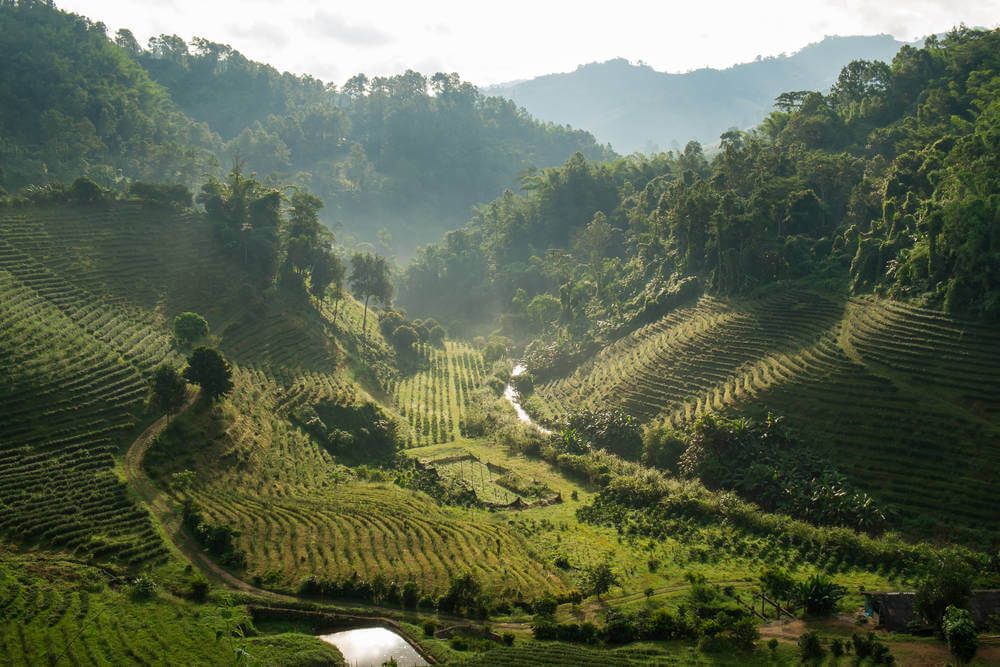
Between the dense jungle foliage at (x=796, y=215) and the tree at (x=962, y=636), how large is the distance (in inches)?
775

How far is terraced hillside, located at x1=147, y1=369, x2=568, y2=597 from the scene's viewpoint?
26484 mm

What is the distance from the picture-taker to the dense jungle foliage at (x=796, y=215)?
37656 millimetres

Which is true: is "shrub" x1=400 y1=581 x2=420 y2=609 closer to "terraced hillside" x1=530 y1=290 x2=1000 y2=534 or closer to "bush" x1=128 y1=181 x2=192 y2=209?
"terraced hillside" x1=530 y1=290 x2=1000 y2=534

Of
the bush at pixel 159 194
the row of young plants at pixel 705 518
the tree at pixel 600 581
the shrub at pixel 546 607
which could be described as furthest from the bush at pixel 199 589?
the bush at pixel 159 194

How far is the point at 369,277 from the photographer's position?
2547 inches

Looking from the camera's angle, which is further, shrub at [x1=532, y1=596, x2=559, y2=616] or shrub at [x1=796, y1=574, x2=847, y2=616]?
shrub at [x1=532, y1=596, x2=559, y2=616]

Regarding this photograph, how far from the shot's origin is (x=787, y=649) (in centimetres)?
2084

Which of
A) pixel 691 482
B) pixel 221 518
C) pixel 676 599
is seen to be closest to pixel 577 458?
pixel 691 482

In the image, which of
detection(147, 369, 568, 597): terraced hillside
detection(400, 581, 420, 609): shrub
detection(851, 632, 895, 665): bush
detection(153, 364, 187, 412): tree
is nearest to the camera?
detection(851, 632, 895, 665): bush

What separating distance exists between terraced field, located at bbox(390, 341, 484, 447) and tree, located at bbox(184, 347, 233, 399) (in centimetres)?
1354

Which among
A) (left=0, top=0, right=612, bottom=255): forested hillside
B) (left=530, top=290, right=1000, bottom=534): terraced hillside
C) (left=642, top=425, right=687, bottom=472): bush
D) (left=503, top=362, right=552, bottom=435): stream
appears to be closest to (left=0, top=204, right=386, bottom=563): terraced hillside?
(left=503, top=362, right=552, bottom=435): stream

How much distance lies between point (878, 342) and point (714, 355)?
991 centimetres

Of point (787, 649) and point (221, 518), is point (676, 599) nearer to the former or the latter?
point (787, 649)

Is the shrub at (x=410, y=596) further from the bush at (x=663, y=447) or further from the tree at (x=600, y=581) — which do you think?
the bush at (x=663, y=447)
